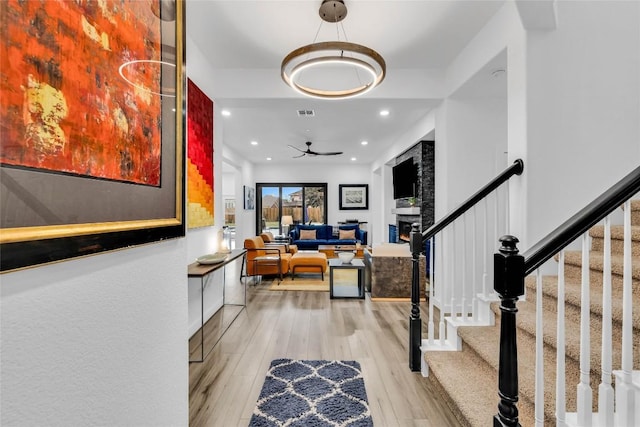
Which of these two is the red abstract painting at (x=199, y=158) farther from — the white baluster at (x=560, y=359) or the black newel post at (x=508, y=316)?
the white baluster at (x=560, y=359)

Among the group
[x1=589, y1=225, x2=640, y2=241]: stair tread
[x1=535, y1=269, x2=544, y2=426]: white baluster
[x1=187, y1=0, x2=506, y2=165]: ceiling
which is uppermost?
[x1=187, y1=0, x2=506, y2=165]: ceiling

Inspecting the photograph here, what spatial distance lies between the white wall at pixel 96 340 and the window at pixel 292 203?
356 inches

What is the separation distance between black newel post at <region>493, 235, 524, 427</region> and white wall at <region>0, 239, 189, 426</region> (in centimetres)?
135

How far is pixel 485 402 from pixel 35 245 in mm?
2165

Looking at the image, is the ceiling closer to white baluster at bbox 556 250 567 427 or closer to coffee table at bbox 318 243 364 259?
white baluster at bbox 556 250 567 427

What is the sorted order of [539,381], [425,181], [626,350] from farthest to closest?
1. [425,181]
2. [539,381]
3. [626,350]

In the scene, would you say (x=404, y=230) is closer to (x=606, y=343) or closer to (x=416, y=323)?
(x=416, y=323)

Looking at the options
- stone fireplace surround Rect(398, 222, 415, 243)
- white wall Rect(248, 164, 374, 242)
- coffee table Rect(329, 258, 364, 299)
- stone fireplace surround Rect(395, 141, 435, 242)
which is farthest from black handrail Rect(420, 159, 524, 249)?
white wall Rect(248, 164, 374, 242)

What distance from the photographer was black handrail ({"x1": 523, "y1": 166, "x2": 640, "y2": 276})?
1147mm

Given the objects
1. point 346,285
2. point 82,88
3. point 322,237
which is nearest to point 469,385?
point 82,88

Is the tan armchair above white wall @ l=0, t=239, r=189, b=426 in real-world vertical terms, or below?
below

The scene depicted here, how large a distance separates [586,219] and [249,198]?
28.9 ft

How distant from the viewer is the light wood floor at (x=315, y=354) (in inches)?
77.7

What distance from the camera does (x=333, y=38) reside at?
3.09 meters
